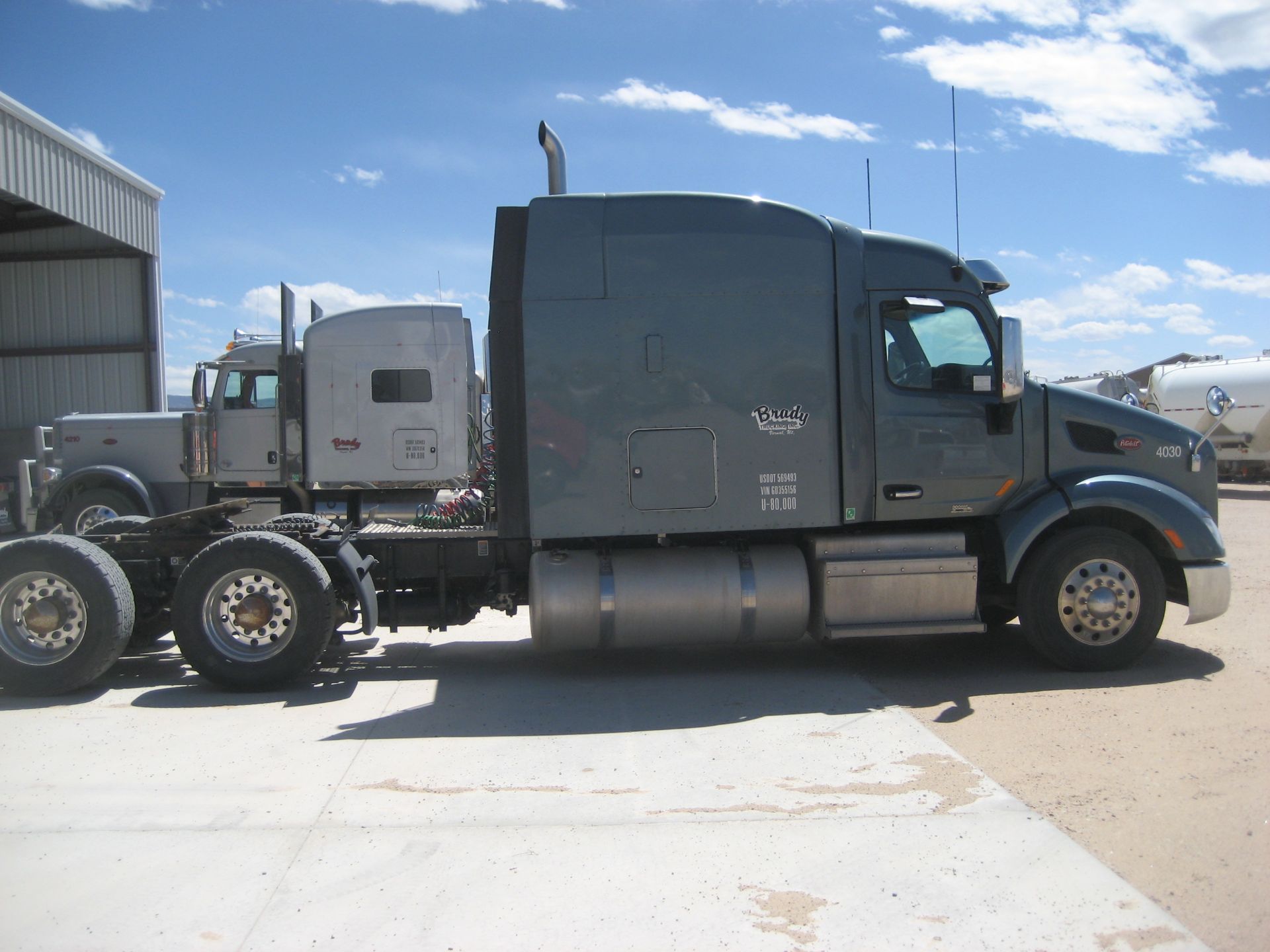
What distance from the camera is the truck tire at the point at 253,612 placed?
6.65 m

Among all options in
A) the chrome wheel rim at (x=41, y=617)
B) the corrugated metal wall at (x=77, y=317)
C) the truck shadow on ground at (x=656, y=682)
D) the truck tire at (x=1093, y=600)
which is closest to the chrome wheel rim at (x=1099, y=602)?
the truck tire at (x=1093, y=600)

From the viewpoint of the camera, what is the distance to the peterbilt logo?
22.3ft

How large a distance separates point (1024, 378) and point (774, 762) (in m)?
3.66

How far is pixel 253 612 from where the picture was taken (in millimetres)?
6746

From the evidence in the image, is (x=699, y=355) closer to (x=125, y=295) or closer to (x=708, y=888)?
(x=708, y=888)

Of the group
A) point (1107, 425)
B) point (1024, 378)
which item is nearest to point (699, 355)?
point (1024, 378)

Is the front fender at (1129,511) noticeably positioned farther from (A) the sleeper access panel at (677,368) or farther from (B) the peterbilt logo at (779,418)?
(B) the peterbilt logo at (779,418)

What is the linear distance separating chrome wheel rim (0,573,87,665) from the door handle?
5.54m

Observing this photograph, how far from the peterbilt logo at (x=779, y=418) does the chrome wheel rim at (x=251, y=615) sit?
11.2 feet

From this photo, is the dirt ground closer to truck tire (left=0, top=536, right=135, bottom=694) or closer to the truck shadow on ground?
the truck shadow on ground

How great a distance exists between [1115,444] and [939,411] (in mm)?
1387

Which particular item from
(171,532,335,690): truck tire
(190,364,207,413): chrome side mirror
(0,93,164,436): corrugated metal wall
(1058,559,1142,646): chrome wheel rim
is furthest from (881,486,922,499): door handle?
(0,93,164,436): corrugated metal wall

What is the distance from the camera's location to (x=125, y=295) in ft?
72.7

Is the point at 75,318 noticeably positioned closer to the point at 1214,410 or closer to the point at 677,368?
the point at 677,368
